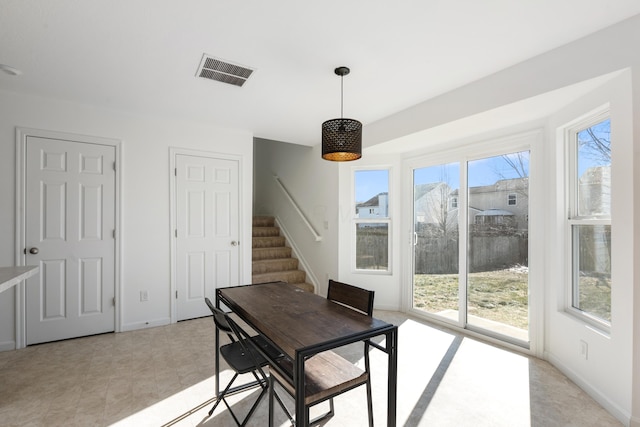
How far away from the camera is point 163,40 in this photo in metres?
2.11

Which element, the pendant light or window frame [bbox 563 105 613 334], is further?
window frame [bbox 563 105 613 334]

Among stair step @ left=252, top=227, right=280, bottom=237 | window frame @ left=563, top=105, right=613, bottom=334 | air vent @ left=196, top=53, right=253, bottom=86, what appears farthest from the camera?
stair step @ left=252, top=227, right=280, bottom=237

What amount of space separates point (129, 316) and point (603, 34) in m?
4.87

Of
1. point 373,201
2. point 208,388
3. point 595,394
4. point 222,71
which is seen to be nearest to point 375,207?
point 373,201

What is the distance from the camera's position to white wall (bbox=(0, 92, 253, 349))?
3.13 m

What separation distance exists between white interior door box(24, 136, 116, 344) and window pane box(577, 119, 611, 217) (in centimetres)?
457

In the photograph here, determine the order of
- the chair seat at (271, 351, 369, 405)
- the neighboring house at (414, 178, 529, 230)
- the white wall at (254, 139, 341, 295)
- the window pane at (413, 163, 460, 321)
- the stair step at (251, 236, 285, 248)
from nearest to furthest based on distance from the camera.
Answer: the chair seat at (271, 351, 369, 405) → the neighboring house at (414, 178, 529, 230) → the window pane at (413, 163, 460, 321) → the white wall at (254, 139, 341, 295) → the stair step at (251, 236, 285, 248)

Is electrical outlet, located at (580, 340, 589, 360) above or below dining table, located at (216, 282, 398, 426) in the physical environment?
below

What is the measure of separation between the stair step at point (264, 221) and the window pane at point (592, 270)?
187 inches

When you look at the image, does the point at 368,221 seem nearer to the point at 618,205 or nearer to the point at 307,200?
Result: the point at 307,200

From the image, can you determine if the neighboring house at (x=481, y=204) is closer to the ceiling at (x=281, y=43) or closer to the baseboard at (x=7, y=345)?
the ceiling at (x=281, y=43)

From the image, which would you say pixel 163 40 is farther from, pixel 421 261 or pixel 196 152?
pixel 421 261

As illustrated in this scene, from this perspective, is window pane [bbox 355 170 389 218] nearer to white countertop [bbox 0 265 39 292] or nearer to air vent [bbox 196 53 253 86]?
air vent [bbox 196 53 253 86]

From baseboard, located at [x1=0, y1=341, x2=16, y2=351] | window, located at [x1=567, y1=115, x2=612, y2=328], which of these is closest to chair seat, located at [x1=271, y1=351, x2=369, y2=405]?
window, located at [x1=567, y1=115, x2=612, y2=328]
